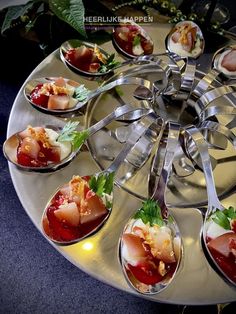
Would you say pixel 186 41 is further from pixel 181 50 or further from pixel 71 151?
pixel 71 151

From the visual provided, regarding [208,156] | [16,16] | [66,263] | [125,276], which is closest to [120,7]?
[16,16]

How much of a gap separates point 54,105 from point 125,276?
396 mm

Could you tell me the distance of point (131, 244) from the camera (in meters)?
0.75

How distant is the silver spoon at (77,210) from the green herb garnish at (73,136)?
0.08m

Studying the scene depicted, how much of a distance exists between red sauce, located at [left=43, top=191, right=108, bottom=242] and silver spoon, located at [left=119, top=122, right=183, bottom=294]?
0.06 metres

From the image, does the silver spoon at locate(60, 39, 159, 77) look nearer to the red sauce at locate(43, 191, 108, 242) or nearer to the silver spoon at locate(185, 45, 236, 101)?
the silver spoon at locate(185, 45, 236, 101)

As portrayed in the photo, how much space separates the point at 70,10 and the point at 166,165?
487mm

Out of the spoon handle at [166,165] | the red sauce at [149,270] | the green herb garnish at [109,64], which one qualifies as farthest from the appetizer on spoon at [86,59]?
the red sauce at [149,270]

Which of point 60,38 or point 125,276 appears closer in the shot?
point 125,276

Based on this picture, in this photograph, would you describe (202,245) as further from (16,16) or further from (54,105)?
(16,16)

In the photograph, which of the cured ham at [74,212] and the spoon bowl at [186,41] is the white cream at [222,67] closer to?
the spoon bowl at [186,41]

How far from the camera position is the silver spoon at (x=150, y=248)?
2.36 feet

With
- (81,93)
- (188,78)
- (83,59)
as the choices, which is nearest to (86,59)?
(83,59)

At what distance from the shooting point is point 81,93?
3.15ft
